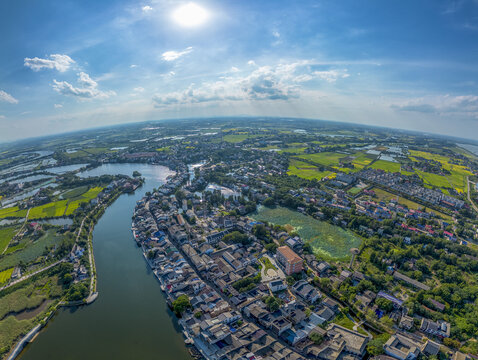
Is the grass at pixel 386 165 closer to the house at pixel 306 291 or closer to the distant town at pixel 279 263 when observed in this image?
the distant town at pixel 279 263

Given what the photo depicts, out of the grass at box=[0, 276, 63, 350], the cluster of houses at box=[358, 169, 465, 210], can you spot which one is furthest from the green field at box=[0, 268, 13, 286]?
the cluster of houses at box=[358, 169, 465, 210]

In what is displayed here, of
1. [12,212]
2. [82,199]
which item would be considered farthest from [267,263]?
[12,212]

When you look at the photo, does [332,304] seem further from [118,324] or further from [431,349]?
[118,324]

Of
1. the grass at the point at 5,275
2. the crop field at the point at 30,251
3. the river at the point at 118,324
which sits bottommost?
the river at the point at 118,324

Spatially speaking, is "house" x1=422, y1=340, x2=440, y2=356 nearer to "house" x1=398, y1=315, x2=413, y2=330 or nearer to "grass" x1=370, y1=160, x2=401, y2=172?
"house" x1=398, y1=315, x2=413, y2=330

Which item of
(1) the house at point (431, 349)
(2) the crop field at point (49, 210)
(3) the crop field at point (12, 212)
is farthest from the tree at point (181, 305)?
(3) the crop field at point (12, 212)

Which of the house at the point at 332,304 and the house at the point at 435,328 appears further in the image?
the house at the point at 332,304

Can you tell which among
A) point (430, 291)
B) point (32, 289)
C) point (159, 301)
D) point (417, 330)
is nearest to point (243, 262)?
point (159, 301)
